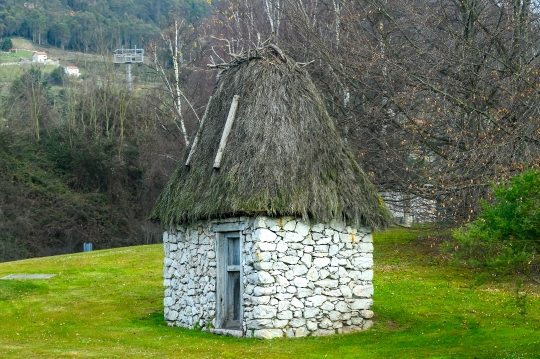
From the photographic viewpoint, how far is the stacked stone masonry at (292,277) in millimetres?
16344

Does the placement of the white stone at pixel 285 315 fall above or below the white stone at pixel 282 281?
below

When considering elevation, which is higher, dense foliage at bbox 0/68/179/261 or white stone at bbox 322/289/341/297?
dense foliage at bbox 0/68/179/261

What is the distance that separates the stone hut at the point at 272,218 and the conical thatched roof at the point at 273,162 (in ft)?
0.09

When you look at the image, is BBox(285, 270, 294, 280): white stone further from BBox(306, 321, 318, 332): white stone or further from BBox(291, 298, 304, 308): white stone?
BBox(306, 321, 318, 332): white stone

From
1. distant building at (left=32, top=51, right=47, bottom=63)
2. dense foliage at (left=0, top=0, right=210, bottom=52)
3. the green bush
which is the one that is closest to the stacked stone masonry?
the green bush

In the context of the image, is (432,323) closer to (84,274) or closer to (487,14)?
(487,14)

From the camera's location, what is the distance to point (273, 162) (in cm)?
1697

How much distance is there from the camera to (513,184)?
12281mm

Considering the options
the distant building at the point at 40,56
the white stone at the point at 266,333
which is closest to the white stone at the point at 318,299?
the white stone at the point at 266,333

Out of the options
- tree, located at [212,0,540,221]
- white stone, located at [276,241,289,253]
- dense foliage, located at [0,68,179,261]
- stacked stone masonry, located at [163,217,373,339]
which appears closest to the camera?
stacked stone masonry, located at [163,217,373,339]

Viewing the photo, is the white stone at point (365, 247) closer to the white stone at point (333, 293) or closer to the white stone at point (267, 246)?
the white stone at point (333, 293)

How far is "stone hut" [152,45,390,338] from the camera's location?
16453 mm

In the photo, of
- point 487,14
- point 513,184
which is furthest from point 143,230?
point 513,184

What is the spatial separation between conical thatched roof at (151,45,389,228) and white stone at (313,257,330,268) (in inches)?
33.1
